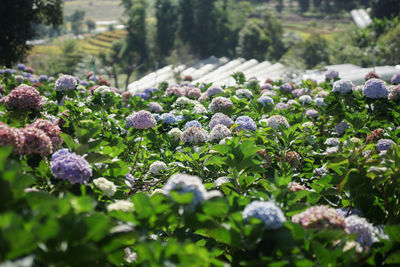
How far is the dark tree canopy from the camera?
49.5ft

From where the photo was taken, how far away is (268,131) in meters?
2.40

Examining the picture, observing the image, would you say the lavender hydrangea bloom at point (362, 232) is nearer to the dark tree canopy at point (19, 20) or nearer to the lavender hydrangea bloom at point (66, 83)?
the lavender hydrangea bloom at point (66, 83)

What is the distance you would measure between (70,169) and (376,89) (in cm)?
254

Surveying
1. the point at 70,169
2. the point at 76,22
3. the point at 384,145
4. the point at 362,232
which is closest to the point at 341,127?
the point at 384,145

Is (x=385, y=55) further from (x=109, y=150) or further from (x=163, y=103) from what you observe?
(x=109, y=150)

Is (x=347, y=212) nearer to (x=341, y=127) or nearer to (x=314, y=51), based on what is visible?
(x=341, y=127)

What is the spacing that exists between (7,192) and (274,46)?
1920 inches

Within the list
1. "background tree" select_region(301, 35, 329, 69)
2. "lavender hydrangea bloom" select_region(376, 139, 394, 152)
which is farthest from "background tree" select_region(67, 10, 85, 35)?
"lavender hydrangea bloom" select_region(376, 139, 394, 152)

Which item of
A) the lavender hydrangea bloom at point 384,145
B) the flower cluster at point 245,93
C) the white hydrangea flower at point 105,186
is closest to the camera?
the white hydrangea flower at point 105,186

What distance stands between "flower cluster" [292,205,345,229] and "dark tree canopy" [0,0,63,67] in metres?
15.7

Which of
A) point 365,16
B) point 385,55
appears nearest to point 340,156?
point 385,55

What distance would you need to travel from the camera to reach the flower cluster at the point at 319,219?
113 centimetres

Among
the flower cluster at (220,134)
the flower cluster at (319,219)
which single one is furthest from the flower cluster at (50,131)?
the flower cluster at (319,219)

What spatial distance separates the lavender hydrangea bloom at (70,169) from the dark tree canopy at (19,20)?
1521 cm
